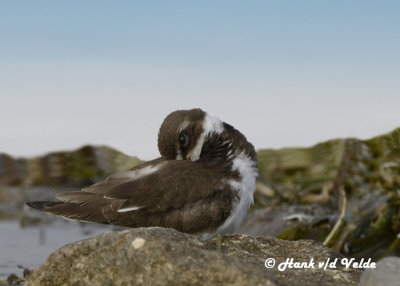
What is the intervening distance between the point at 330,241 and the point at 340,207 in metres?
1.75

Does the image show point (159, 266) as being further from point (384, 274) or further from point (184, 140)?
point (184, 140)

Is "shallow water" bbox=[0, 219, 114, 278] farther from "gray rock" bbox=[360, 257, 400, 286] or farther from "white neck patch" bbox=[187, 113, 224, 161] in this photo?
"gray rock" bbox=[360, 257, 400, 286]

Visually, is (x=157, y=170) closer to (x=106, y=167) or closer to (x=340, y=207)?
(x=340, y=207)

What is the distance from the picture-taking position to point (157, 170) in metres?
6.20

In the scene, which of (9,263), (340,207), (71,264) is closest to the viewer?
(71,264)

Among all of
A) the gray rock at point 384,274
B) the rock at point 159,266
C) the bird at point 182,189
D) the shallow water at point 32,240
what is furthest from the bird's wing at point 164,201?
the gray rock at point 384,274

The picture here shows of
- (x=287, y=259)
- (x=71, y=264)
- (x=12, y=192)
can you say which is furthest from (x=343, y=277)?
(x=12, y=192)

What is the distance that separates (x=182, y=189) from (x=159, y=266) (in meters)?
1.92

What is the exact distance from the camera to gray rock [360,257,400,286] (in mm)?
4109

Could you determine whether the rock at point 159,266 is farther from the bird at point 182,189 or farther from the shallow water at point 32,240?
the shallow water at point 32,240

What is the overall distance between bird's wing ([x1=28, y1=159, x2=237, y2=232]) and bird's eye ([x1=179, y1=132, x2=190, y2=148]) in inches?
12.3

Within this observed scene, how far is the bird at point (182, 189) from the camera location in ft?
19.6

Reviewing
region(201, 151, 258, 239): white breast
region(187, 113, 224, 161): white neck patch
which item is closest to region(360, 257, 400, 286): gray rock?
region(201, 151, 258, 239): white breast

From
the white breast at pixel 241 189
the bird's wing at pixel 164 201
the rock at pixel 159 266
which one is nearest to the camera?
the rock at pixel 159 266
